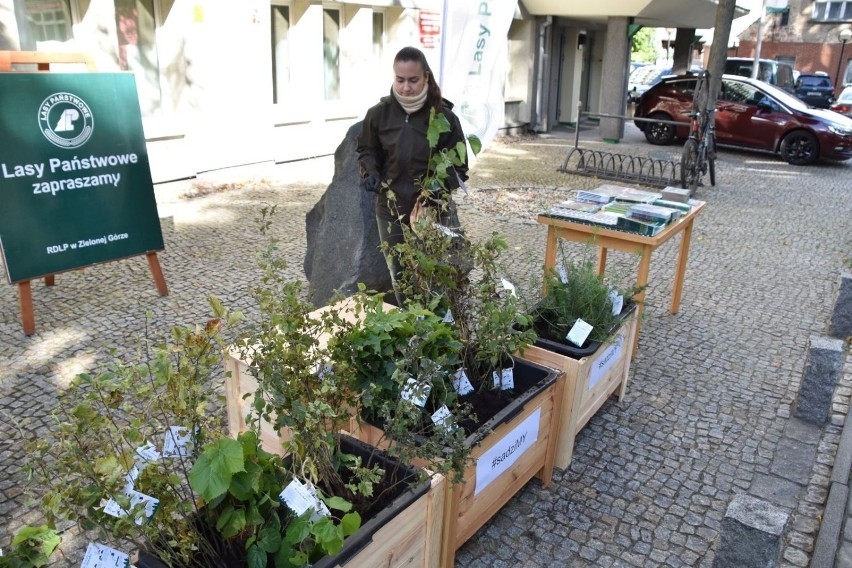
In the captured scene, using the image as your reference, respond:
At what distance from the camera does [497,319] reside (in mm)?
3004

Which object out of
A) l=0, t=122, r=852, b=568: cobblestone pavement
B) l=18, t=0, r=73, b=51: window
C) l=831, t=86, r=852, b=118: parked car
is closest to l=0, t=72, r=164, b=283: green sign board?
l=0, t=122, r=852, b=568: cobblestone pavement

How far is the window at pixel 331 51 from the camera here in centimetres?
1141

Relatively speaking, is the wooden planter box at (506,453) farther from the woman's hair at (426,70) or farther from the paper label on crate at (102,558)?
the woman's hair at (426,70)

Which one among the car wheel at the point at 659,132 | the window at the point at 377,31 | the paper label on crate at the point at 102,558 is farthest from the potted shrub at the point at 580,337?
the car wheel at the point at 659,132

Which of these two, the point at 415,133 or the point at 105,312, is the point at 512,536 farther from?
the point at 105,312

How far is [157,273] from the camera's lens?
5.58 metres

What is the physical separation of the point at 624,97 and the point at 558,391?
44.2 ft

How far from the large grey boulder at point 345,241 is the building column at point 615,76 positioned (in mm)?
11116

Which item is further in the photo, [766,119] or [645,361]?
[766,119]

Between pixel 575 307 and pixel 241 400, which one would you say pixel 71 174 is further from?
pixel 575 307

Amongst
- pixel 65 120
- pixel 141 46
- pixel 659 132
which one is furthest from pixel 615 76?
pixel 65 120

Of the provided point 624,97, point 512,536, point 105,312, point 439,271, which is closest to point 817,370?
point 512,536

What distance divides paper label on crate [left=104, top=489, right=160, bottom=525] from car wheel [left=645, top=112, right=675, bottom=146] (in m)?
14.6

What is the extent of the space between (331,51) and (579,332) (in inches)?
363
